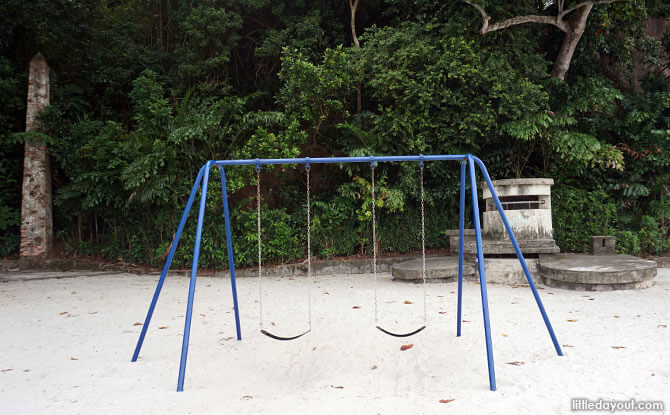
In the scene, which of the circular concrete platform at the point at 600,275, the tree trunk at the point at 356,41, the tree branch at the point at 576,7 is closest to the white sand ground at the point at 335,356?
the circular concrete platform at the point at 600,275

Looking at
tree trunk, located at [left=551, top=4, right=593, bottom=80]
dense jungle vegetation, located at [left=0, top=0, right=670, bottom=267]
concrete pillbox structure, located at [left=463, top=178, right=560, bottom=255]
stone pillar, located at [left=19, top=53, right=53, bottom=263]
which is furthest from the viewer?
stone pillar, located at [left=19, top=53, right=53, bottom=263]

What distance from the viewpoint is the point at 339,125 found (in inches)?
352

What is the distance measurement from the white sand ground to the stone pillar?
10.5 ft

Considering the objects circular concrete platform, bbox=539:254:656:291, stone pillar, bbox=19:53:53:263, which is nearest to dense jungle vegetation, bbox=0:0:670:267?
stone pillar, bbox=19:53:53:263

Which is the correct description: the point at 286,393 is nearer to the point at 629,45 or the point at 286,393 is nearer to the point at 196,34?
the point at 196,34

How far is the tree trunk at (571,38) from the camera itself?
9008 millimetres

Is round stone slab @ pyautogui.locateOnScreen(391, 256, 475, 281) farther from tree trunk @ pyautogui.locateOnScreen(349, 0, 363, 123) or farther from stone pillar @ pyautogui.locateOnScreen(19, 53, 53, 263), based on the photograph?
stone pillar @ pyautogui.locateOnScreen(19, 53, 53, 263)

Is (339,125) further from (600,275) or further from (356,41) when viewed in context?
(600,275)

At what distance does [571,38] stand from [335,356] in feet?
28.4

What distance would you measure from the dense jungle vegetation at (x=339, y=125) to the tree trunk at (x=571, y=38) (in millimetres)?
149

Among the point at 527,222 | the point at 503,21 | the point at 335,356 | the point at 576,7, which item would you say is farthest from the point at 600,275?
the point at 576,7

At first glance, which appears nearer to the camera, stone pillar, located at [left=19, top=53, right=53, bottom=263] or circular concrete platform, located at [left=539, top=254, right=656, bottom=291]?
circular concrete platform, located at [left=539, top=254, right=656, bottom=291]

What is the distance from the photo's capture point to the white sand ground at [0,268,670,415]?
3051 mm

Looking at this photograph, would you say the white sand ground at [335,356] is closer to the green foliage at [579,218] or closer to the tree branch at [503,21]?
the green foliage at [579,218]
